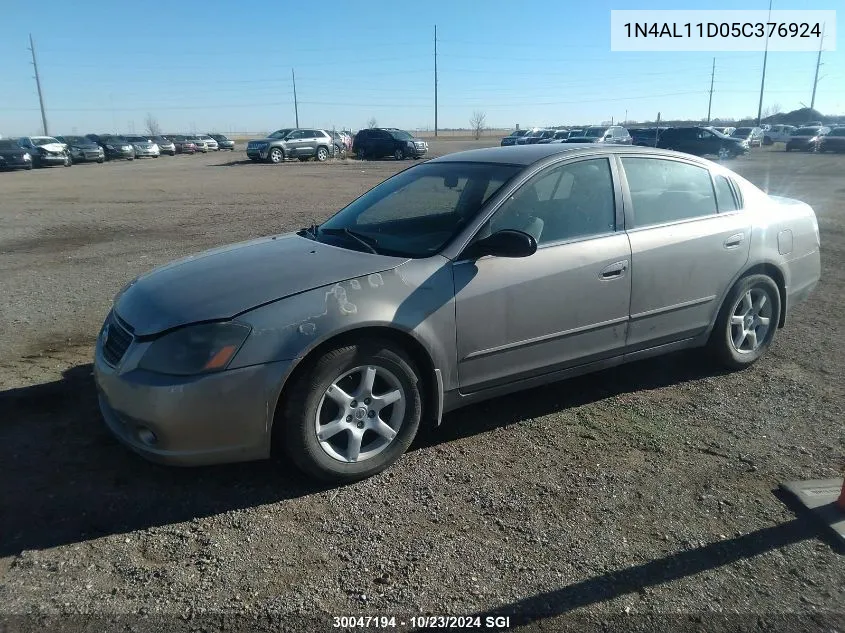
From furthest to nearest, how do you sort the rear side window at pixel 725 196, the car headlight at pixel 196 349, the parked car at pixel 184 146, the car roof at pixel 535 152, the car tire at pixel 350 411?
the parked car at pixel 184 146, the rear side window at pixel 725 196, the car roof at pixel 535 152, the car tire at pixel 350 411, the car headlight at pixel 196 349

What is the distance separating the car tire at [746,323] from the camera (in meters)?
4.63

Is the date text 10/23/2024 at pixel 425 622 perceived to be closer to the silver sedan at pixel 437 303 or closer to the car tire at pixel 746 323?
the silver sedan at pixel 437 303

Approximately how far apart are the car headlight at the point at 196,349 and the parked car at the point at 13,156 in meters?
35.2

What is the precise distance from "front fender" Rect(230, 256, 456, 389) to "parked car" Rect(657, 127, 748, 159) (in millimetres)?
32573

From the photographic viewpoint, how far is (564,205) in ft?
13.1

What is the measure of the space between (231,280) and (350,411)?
3.10 ft

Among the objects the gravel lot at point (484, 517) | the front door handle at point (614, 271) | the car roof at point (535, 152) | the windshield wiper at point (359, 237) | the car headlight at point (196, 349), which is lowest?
the gravel lot at point (484, 517)

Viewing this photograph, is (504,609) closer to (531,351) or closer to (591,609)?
→ (591,609)

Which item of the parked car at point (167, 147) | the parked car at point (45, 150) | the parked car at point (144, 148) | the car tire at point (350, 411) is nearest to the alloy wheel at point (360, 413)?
the car tire at point (350, 411)

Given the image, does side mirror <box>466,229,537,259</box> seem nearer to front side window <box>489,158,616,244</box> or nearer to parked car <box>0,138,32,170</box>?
front side window <box>489,158,616,244</box>

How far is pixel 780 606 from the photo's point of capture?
2.47 m

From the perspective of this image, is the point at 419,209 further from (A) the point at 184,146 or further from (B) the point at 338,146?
(A) the point at 184,146

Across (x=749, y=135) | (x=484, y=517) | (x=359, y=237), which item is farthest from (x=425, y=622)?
(x=749, y=135)

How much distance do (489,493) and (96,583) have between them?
5.88 feet
